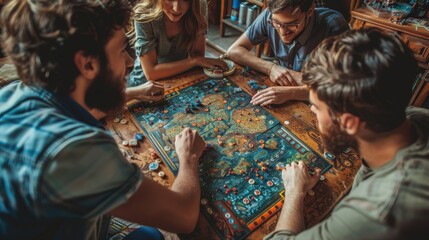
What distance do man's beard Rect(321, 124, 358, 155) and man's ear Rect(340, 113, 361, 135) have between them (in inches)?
1.4

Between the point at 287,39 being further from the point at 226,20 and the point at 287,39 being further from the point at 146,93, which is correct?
the point at 226,20

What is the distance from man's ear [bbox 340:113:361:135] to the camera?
3.44 feet

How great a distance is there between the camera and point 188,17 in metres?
2.16

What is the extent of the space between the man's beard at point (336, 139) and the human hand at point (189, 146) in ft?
1.96

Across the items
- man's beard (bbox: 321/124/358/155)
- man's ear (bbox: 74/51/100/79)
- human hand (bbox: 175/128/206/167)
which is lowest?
human hand (bbox: 175/128/206/167)

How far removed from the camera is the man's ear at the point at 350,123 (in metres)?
1.05

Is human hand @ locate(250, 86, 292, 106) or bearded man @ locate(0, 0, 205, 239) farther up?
bearded man @ locate(0, 0, 205, 239)

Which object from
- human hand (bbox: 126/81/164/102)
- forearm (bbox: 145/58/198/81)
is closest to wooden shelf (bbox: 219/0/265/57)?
forearm (bbox: 145/58/198/81)

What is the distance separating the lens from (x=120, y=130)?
154 centimetres

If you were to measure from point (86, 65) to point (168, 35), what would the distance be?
130cm

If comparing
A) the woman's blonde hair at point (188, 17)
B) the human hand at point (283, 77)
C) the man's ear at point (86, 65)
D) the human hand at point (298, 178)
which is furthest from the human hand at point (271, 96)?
the man's ear at point (86, 65)

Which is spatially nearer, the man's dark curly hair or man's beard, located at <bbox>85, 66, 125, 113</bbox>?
the man's dark curly hair

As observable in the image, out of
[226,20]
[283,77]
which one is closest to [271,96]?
[283,77]

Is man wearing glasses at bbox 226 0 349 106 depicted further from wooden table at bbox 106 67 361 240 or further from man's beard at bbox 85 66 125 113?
man's beard at bbox 85 66 125 113
